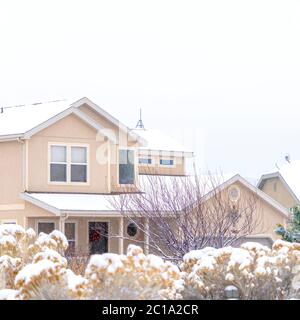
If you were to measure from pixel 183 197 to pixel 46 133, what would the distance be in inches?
198

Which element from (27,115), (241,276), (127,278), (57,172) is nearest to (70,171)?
(57,172)

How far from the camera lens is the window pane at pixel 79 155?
32250 millimetres

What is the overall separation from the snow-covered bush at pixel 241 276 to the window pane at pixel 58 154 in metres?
21.4

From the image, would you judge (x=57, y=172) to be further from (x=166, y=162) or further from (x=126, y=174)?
(x=166, y=162)

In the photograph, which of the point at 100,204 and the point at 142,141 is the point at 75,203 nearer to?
the point at 100,204

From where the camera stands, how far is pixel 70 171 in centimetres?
3198

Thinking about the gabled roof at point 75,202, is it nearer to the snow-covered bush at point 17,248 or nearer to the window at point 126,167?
the window at point 126,167

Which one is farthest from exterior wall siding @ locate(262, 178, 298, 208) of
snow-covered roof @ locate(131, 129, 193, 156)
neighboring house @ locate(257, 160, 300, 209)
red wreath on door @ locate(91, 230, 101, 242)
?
red wreath on door @ locate(91, 230, 101, 242)

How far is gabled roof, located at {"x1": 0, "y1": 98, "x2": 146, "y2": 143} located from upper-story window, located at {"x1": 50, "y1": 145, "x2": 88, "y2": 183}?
3.02 ft

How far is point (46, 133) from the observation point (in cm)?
3172
